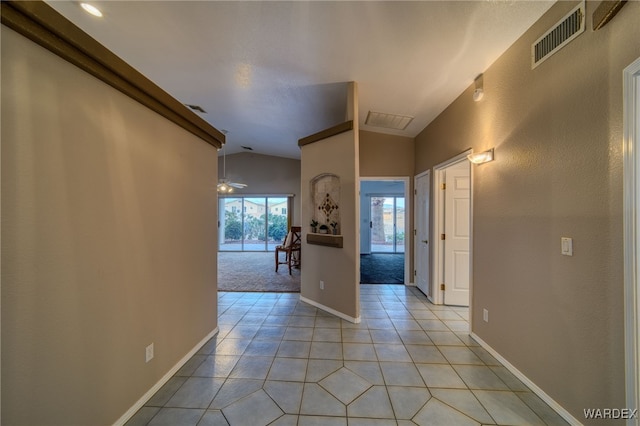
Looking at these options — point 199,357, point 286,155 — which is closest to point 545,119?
point 199,357

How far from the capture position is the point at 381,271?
5484 mm

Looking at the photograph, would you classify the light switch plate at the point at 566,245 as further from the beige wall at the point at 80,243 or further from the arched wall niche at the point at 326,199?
the beige wall at the point at 80,243

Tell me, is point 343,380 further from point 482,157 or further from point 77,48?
point 77,48

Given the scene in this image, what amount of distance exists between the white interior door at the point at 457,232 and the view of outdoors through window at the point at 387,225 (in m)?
4.95

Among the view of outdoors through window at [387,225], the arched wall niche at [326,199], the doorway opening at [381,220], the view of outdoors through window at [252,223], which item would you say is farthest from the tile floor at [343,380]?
the view of outdoors through window at [387,225]

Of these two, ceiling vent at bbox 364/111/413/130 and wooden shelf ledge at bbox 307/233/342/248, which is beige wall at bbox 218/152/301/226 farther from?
wooden shelf ledge at bbox 307/233/342/248

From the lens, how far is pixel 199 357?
6.97 feet

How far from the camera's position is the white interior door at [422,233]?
3.64 metres

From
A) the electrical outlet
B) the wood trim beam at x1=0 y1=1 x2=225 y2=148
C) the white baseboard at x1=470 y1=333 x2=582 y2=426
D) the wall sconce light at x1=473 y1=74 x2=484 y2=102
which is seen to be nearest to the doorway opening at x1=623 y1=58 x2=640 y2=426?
the white baseboard at x1=470 y1=333 x2=582 y2=426

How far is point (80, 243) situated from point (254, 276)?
3.99 m

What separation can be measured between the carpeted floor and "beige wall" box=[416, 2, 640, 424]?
10.1 feet

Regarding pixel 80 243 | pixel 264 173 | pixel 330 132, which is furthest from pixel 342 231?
pixel 264 173

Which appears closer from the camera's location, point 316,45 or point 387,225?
point 316,45

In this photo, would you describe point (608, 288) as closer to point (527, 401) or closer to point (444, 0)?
point (527, 401)
